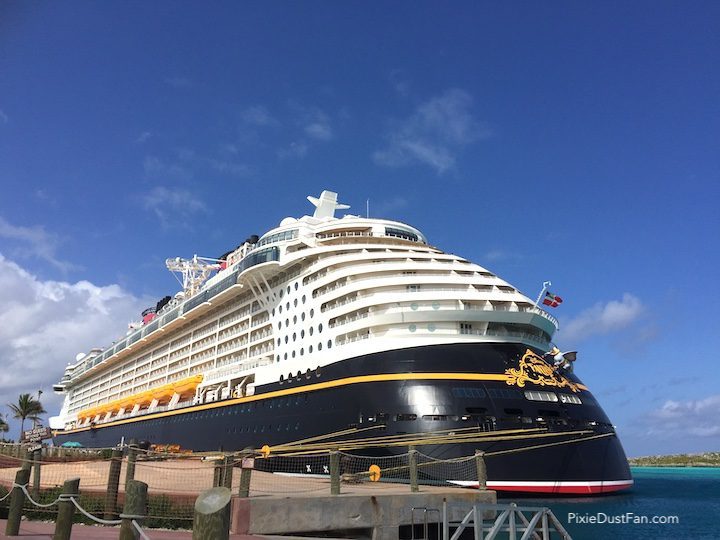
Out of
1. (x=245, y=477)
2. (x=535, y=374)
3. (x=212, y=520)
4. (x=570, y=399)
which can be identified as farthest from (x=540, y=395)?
(x=212, y=520)

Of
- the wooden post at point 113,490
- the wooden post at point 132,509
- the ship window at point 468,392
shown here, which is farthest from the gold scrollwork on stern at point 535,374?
the wooden post at point 132,509

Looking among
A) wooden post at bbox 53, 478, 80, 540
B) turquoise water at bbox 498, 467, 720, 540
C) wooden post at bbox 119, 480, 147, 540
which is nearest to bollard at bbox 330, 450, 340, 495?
wooden post at bbox 53, 478, 80, 540

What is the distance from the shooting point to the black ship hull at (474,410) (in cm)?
1953

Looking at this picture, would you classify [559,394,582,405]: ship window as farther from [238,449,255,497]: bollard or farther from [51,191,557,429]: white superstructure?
[238,449,255,497]: bollard

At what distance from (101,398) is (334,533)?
61056mm

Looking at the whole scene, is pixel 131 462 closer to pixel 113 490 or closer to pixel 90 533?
pixel 113 490

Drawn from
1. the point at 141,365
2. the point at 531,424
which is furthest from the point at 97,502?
the point at 141,365

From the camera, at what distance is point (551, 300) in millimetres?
25891

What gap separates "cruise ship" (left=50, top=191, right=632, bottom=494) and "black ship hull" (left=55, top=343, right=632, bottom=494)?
0.16 ft

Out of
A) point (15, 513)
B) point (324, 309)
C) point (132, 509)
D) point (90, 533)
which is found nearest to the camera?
point (132, 509)

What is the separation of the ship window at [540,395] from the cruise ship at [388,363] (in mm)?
56

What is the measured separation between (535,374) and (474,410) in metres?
3.58

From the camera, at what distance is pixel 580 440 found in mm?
20641

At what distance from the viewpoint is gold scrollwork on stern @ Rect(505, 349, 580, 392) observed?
21531 mm
